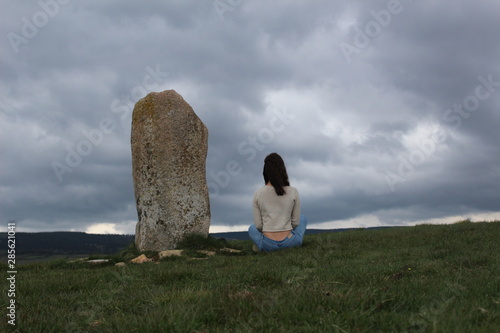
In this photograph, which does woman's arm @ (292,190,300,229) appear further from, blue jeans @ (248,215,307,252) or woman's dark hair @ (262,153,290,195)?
woman's dark hair @ (262,153,290,195)

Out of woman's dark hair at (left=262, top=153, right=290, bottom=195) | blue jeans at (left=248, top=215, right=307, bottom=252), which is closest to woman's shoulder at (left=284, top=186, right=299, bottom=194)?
woman's dark hair at (left=262, top=153, right=290, bottom=195)

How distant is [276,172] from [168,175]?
17.7 feet

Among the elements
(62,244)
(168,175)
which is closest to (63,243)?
(62,244)

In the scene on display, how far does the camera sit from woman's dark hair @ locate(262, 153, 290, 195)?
39.5 feet

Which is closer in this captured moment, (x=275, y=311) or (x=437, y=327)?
(x=437, y=327)

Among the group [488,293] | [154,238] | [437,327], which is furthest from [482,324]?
[154,238]

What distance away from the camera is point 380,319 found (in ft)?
13.0

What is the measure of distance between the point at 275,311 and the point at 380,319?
3.16 ft

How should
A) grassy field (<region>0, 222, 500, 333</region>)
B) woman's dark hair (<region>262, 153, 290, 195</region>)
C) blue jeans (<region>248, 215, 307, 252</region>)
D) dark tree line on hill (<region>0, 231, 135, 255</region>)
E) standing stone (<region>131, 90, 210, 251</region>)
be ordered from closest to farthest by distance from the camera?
grassy field (<region>0, 222, 500, 333</region>) < woman's dark hair (<region>262, 153, 290, 195</region>) < blue jeans (<region>248, 215, 307, 252</region>) < standing stone (<region>131, 90, 210, 251</region>) < dark tree line on hill (<region>0, 231, 135, 255</region>)

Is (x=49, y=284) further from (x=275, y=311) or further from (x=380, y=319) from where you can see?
(x=380, y=319)

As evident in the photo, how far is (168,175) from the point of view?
1603 cm

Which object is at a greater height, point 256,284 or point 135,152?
point 135,152

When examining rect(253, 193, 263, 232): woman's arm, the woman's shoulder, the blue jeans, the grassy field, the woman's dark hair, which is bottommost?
the grassy field

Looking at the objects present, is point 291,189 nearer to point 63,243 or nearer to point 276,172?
A: point 276,172
